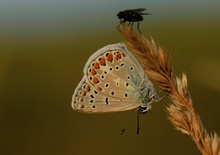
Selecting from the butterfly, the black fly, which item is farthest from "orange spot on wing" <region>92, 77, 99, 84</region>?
the black fly

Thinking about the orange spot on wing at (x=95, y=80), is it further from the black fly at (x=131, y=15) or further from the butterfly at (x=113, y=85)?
the black fly at (x=131, y=15)

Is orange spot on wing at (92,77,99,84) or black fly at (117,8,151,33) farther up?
black fly at (117,8,151,33)

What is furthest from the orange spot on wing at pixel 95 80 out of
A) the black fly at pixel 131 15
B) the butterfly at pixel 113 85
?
the black fly at pixel 131 15

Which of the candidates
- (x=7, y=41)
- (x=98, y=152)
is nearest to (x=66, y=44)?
(x=7, y=41)

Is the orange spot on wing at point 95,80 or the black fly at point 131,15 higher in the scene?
the black fly at point 131,15

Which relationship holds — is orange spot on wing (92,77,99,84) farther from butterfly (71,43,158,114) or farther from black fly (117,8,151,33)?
black fly (117,8,151,33)

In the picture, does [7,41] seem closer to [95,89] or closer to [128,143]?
[128,143]

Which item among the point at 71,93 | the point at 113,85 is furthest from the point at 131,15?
the point at 71,93

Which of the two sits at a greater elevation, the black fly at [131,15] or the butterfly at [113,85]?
the black fly at [131,15]
